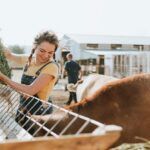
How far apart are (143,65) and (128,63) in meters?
3.22

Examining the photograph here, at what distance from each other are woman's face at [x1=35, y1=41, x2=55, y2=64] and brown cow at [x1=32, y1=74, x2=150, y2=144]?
455mm

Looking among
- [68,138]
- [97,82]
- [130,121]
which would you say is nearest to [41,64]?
[130,121]

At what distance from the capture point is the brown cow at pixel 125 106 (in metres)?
3.73

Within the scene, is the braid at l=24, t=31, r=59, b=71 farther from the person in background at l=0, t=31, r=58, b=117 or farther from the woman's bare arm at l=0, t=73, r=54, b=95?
the woman's bare arm at l=0, t=73, r=54, b=95

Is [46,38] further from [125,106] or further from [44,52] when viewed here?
[125,106]

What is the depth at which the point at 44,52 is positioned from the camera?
11.4 ft

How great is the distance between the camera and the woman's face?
346cm

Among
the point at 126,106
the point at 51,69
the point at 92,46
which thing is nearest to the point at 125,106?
the point at 126,106

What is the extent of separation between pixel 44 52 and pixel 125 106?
0.86 metres

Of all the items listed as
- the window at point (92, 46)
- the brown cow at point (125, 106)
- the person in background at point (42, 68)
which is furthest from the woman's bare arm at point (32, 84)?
the window at point (92, 46)

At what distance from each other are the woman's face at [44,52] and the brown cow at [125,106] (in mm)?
455

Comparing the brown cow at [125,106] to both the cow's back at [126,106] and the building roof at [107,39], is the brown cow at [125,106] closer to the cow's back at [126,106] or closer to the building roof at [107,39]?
the cow's back at [126,106]

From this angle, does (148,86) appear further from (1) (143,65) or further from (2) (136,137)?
(1) (143,65)

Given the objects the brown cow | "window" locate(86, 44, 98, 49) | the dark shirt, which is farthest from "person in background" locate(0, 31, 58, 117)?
"window" locate(86, 44, 98, 49)
